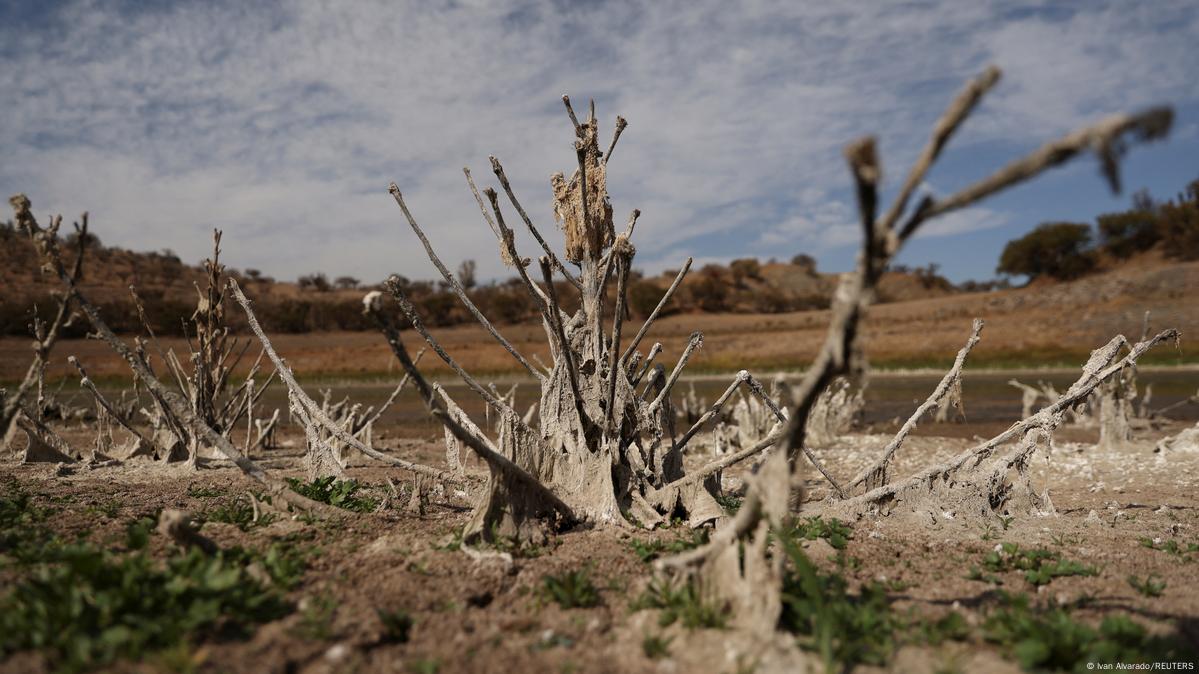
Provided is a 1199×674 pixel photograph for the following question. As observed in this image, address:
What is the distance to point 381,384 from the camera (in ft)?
97.6

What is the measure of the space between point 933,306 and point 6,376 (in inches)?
2104

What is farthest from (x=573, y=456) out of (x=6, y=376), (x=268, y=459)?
(x=6, y=376)

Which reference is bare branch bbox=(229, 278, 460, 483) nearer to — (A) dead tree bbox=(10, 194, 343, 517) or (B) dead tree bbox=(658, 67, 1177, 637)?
(A) dead tree bbox=(10, 194, 343, 517)

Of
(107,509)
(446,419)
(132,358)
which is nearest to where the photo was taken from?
(446,419)

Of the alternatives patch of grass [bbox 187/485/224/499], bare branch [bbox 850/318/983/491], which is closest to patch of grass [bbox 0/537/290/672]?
patch of grass [bbox 187/485/224/499]

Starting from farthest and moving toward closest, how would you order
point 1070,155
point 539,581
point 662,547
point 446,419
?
point 662,547 < point 539,581 < point 446,419 < point 1070,155

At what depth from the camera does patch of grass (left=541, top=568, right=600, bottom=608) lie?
2547 millimetres

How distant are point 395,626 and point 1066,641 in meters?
2.19

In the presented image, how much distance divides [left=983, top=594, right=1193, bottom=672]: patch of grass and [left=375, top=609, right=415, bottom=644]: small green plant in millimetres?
1998

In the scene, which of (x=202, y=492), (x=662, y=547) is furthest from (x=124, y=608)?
(x=202, y=492)

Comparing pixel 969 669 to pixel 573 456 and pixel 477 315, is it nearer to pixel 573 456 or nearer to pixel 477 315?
pixel 573 456

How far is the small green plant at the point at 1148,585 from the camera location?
287 cm

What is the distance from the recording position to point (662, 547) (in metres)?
3.17

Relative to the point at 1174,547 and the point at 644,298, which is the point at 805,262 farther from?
the point at 1174,547
